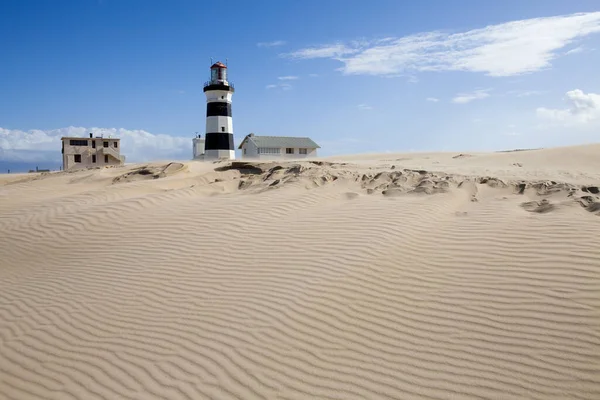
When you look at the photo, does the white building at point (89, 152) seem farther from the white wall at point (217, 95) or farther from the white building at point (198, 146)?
the white wall at point (217, 95)

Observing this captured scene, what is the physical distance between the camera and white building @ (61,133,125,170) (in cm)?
4331

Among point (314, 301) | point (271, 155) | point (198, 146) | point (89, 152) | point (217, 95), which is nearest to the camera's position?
point (314, 301)

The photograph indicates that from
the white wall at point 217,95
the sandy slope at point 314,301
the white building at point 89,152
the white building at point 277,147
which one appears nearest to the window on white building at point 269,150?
the white building at point 277,147

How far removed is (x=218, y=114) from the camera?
34.7m

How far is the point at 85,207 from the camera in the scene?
33.6ft

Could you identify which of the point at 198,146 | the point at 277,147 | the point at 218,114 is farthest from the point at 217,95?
the point at 198,146

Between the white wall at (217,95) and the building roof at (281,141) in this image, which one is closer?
the white wall at (217,95)

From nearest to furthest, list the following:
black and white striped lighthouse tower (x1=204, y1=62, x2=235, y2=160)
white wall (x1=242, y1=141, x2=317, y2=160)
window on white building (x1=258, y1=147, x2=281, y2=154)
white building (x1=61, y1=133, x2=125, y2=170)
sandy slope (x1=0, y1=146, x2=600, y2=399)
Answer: sandy slope (x1=0, y1=146, x2=600, y2=399)
black and white striped lighthouse tower (x1=204, y1=62, x2=235, y2=160)
white wall (x1=242, y1=141, x2=317, y2=160)
window on white building (x1=258, y1=147, x2=281, y2=154)
white building (x1=61, y1=133, x2=125, y2=170)

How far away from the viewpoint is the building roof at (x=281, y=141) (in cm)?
3944

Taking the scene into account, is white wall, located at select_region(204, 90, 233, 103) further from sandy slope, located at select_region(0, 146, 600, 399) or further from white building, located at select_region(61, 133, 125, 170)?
sandy slope, located at select_region(0, 146, 600, 399)

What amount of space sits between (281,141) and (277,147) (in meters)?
1.10

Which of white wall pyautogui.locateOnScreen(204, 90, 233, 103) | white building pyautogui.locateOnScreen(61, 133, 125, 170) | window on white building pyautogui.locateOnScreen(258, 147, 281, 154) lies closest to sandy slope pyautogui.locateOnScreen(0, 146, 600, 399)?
white wall pyautogui.locateOnScreen(204, 90, 233, 103)

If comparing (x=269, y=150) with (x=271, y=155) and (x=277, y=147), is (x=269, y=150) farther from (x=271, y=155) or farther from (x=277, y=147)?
(x=277, y=147)

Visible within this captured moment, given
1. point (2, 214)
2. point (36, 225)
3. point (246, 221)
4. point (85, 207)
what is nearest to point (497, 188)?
point (246, 221)
